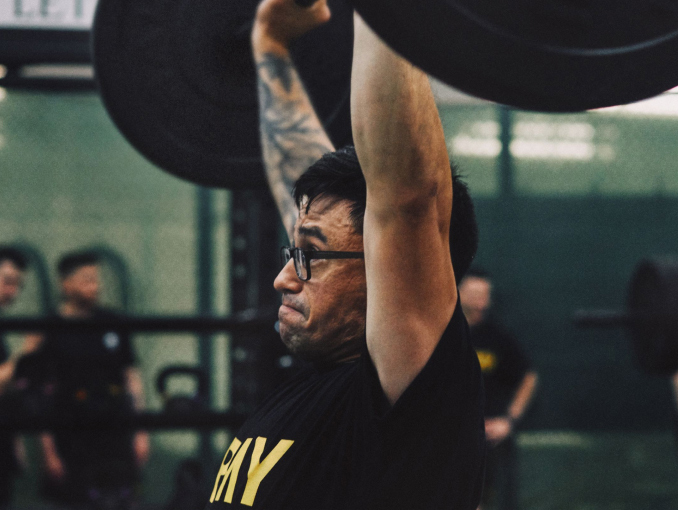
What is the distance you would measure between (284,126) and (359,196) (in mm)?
329

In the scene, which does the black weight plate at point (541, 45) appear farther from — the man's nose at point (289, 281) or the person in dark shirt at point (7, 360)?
the person in dark shirt at point (7, 360)

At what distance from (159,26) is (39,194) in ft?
7.53

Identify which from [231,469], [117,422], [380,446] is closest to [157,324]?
[117,422]

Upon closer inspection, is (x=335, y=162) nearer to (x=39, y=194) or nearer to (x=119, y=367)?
(x=119, y=367)

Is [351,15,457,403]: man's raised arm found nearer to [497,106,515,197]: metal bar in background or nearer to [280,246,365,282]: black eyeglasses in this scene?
[280,246,365,282]: black eyeglasses

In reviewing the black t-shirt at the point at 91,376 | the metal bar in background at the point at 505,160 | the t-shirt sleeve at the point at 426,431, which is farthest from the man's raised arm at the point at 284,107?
the metal bar in background at the point at 505,160

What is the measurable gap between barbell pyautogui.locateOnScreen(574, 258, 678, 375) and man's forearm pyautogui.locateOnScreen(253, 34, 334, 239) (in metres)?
1.71

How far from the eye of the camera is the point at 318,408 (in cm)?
84

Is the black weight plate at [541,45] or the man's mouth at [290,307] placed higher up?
the black weight plate at [541,45]

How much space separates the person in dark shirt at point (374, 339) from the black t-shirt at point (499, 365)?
220 cm

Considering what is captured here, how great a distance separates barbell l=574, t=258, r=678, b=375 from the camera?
241 cm

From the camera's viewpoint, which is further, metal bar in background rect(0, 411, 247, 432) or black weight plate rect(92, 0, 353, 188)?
metal bar in background rect(0, 411, 247, 432)

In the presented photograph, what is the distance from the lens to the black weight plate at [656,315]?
7.90 ft

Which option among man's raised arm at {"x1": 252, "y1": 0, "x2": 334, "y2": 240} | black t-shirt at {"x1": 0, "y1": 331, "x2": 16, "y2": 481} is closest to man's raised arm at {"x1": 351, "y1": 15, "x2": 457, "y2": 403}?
man's raised arm at {"x1": 252, "y1": 0, "x2": 334, "y2": 240}
